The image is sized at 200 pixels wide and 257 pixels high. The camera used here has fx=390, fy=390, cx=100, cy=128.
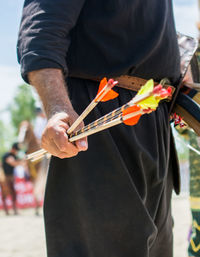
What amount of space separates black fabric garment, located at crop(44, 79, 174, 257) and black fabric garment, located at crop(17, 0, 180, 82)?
10 cm

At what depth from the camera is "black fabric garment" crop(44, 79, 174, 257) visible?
1312mm

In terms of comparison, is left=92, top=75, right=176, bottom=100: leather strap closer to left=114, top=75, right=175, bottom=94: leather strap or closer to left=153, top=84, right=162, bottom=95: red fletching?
left=114, top=75, right=175, bottom=94: leather strap

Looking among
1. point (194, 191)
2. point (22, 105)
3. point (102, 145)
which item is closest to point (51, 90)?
point (102, 145)

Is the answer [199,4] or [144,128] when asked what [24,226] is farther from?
[199,4]

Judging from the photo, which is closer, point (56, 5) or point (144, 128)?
point (56, 5)

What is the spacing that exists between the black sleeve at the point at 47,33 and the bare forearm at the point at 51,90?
2cm

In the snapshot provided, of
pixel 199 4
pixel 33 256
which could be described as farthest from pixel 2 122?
pixel 33 256

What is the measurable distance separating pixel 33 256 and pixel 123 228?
2.27 m

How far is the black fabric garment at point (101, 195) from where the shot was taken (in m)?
1.31

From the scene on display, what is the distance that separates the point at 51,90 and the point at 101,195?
1.31ft

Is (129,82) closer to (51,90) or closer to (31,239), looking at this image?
(51,90)

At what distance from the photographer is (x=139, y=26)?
56.8 inches

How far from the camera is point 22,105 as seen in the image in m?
38.9

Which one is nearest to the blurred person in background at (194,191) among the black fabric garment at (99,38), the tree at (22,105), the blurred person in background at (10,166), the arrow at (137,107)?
the black fabric garment at (99,38)
